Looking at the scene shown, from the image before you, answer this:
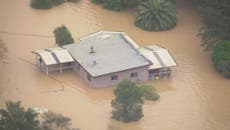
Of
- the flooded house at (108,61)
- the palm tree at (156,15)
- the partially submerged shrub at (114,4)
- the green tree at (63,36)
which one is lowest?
the flooded house at (108,61)

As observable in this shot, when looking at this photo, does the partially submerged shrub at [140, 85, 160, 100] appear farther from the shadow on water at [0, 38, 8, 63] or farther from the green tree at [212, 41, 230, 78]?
the shadow on water at [0, 38, 8, 63]

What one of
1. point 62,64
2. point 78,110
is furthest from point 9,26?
point 78,110

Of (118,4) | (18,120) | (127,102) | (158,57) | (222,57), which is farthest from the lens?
(118,4)

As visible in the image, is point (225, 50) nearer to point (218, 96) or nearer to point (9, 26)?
point (218, 96)

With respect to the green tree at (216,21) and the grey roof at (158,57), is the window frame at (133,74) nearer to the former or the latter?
the grey roof at (158,57)

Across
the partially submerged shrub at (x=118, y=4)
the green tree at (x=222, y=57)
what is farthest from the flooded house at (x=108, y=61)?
the partially submerged shrub at (x=118, y=4)

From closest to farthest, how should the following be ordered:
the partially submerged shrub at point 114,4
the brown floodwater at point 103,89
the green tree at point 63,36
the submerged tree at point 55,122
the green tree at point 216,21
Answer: the submerged tree at point 55,122
the brown floodwater at point 103,89
the green tree at point 216,21
the green tree at point 63,36
the partially submerged shrub at point 114,4

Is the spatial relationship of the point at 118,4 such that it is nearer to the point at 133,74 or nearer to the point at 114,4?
the point at 114,4

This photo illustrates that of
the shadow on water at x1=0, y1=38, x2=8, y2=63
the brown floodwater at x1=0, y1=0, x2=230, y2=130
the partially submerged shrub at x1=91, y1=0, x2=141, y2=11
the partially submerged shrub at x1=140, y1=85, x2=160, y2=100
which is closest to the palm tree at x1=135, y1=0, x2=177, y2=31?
the brown floodwater at x1=0, y1=0, x2=230, y2=130

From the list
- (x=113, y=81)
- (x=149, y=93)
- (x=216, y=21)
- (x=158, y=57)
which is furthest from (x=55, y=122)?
(x=216, y=21)
